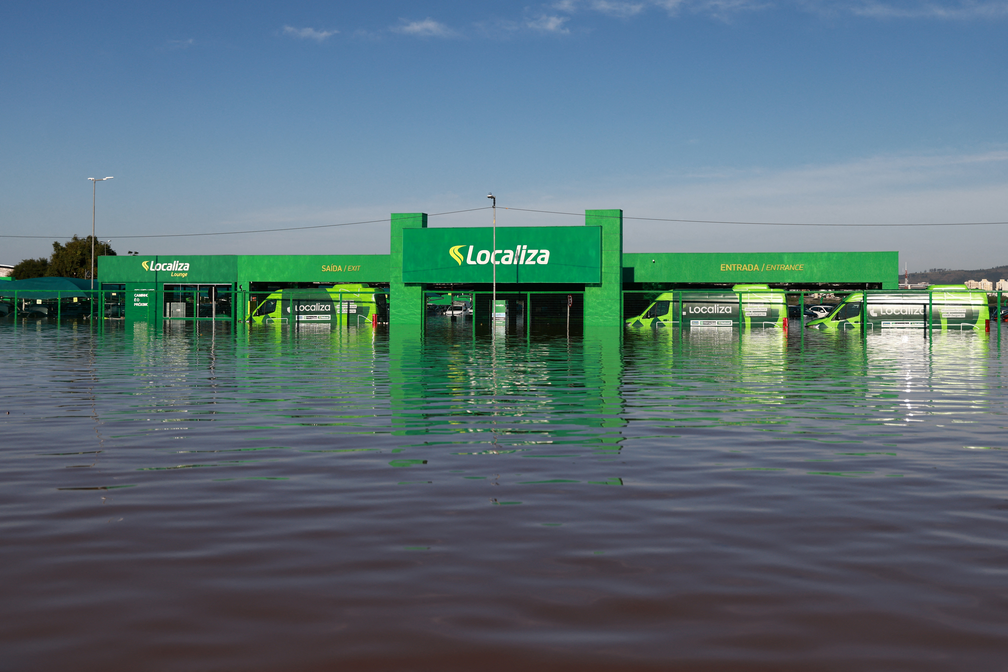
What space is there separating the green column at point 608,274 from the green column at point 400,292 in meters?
9.12

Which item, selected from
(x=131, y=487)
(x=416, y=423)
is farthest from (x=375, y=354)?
(x=131, y=487)

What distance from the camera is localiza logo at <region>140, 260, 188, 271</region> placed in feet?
194

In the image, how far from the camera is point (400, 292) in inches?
1848

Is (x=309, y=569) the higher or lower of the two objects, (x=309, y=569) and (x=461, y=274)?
the lower

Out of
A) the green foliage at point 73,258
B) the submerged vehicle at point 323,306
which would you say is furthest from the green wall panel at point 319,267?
the green foliage at point 73,258

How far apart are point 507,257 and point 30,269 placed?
97.6 m

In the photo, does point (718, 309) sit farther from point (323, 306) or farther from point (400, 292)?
point (323, 306)

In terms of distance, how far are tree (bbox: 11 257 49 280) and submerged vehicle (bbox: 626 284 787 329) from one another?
101m

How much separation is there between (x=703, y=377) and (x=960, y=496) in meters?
10.6

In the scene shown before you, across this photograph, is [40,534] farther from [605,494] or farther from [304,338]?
[304,338]

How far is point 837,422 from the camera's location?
1052 centimetres

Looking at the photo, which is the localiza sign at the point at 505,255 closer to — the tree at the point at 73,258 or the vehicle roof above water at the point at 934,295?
the vehicle roof above water at the point at 934,295

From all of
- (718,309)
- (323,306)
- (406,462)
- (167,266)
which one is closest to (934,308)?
(718,309)

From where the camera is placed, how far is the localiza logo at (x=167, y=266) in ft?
194
